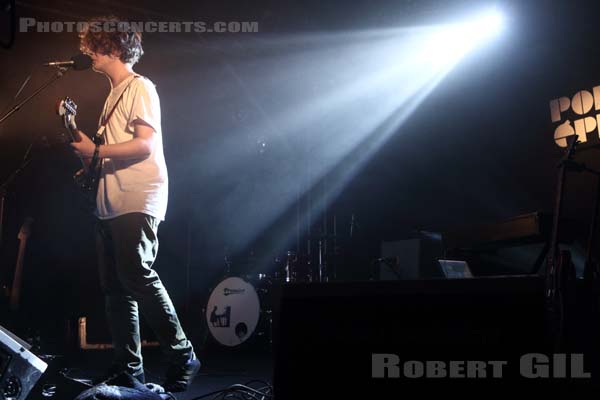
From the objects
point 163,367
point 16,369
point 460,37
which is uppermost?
point 460,37

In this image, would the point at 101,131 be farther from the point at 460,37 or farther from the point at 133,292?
the point at 460,37

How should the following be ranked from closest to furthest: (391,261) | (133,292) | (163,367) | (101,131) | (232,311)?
1. (133,292)
2. (101,131)
3. (163,367)
4. (232,311)
5. (391,261)

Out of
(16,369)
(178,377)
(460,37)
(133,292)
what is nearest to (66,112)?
(133,292)

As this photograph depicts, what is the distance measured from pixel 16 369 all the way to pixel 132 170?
3.08ft

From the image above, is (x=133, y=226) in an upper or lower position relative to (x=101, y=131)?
lower

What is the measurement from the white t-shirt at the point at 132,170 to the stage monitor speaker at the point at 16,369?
0.64 metres

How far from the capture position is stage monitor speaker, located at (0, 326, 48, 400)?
2.02 meters

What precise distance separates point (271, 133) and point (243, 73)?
2.52 feet

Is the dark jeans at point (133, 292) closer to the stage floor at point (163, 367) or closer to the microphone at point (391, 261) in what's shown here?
the stage floor at point (163, 367)

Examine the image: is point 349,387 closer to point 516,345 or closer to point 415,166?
point 516,345

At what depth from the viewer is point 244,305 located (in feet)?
16.7

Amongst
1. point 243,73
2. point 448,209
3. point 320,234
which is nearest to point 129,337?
point 320,234

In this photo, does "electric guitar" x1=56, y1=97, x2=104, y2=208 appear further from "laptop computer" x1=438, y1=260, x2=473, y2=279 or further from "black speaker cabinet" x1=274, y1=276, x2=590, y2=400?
"laptop computer" x1=438, y1=260, x2=473, y2=279

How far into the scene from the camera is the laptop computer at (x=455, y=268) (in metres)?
3.66
